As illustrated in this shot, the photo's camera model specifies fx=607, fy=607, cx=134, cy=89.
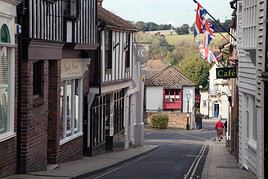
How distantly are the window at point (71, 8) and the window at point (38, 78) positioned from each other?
3.08 metres

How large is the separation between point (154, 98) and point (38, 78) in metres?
58.6

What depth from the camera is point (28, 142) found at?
15.1 metres

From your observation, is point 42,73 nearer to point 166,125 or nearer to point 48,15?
point 48,15

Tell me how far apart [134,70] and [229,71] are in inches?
538

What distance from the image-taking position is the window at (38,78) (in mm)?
16500

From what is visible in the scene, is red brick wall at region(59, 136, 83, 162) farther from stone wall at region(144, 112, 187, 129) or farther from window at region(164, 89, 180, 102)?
window at region(164, 89, 180, 102)

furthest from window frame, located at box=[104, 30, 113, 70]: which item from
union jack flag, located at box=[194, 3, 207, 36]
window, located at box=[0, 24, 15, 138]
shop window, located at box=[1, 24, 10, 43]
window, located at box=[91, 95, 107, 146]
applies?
shop window, located at box=[1, 24, 10, 43]

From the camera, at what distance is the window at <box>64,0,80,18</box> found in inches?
765

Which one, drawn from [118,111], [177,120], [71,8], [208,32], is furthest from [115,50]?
A: [177,120]

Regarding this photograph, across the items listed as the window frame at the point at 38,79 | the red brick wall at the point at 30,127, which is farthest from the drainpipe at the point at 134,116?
the red brick wall at the point at 30,127

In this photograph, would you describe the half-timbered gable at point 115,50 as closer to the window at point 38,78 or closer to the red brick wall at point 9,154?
the window at point 38,78

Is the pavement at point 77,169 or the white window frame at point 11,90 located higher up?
the white window frame at point 11,90

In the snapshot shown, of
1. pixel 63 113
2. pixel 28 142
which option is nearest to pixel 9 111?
pixel 28 142

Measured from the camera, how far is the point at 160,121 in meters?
64.1
